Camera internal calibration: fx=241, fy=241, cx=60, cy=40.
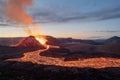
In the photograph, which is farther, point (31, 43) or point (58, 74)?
point (31, 43)

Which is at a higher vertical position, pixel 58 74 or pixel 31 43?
pixel 31 43

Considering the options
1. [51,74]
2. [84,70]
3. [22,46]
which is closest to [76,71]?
[84,70]

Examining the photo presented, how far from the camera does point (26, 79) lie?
141 ft

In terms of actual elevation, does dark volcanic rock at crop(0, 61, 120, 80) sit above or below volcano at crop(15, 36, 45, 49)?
below

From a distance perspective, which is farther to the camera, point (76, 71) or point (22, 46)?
point (22, 46)

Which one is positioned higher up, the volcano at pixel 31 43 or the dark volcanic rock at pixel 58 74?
the volcano at pixel 31 43

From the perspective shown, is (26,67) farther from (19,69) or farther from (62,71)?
(62,71)

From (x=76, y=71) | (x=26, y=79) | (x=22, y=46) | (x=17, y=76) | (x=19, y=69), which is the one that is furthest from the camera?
(x=22, y=46)

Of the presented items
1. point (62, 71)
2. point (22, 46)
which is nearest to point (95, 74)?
point (62, 71)

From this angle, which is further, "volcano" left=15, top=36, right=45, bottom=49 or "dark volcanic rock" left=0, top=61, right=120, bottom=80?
"volcano" left=15, top=36, right=45, bottom=49

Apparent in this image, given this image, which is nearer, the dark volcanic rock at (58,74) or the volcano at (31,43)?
the dark volcanic rock at (58,74)

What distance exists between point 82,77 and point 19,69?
56.0 feet

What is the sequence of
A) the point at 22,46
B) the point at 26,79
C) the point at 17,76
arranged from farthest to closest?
the point at 22,46 → the point at 17,76 → the point at 26,79

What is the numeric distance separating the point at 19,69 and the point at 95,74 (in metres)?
18.3
